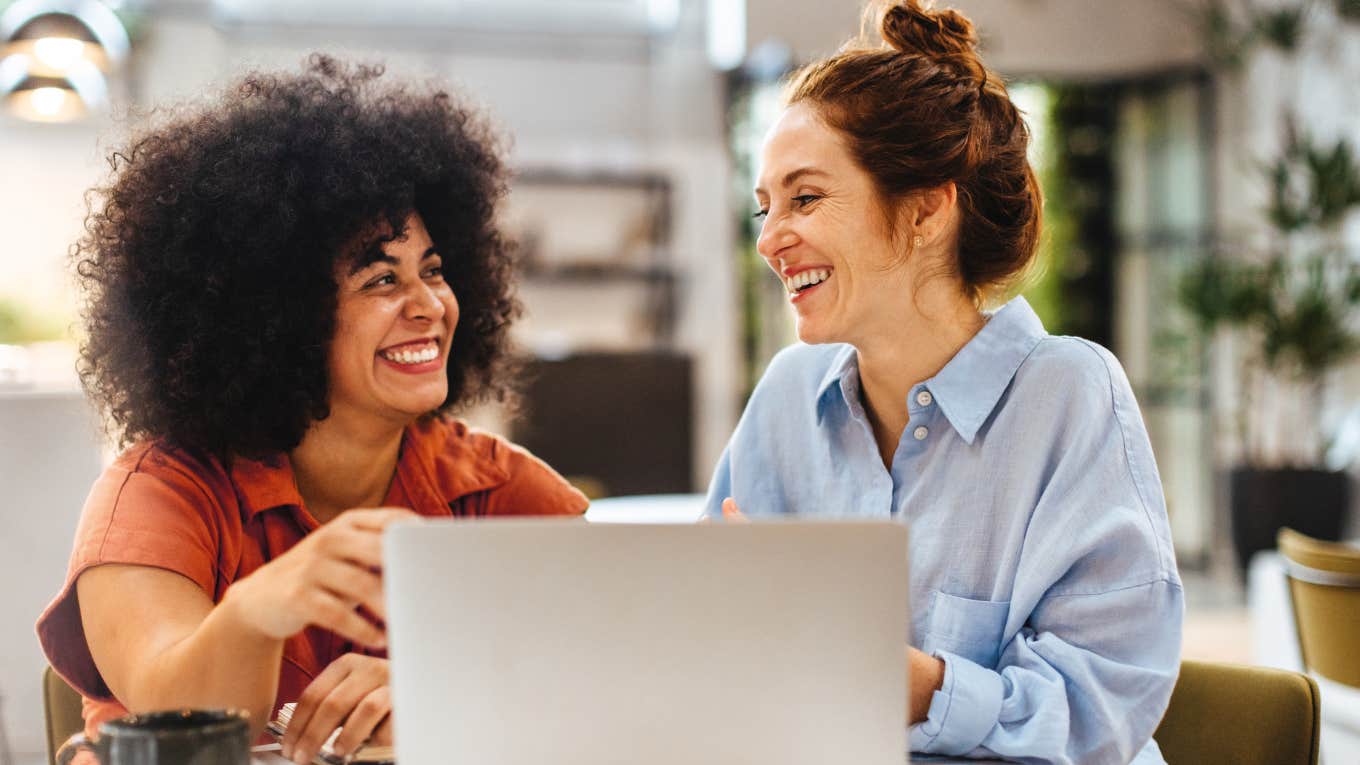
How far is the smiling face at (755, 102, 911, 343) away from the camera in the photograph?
159 centimetres

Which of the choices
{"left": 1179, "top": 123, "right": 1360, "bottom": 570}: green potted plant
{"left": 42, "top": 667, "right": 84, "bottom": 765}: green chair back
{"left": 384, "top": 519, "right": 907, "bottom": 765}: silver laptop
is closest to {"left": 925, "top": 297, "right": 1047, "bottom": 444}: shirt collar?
{"left": 384, "top": 519, "right": 907, "bottom": 765}: silver laptop

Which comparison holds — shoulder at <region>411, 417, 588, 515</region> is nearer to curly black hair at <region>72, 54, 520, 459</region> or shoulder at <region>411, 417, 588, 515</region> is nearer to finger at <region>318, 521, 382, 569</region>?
curly black hair at <region>72, 54, 520, 459</region>

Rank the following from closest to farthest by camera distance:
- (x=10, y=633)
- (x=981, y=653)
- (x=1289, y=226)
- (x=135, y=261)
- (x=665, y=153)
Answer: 1. (x=981, y=653)
2. (x=135, y=261)
3. (x=10, y=633)
4. (x=1289, y=226)
5. (x=665, y=153)

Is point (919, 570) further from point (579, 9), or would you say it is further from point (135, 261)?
point (579, 9)

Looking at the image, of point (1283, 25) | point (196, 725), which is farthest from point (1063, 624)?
point (1283, 25)

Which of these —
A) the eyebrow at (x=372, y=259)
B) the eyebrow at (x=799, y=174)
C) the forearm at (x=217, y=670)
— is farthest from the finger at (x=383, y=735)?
the eyebrow at (x=799, y=174)

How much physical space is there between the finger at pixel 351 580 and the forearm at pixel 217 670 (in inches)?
4.6

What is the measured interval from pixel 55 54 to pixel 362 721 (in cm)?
416

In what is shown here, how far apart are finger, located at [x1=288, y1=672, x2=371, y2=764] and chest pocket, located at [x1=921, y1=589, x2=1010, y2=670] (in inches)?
24.4

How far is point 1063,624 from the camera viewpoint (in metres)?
1.33

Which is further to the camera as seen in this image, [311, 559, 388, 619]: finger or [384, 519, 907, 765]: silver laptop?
[311, 559, 388, 619]: finger

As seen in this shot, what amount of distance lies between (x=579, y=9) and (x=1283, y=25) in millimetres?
3981

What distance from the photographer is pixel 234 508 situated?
1463 millimetres

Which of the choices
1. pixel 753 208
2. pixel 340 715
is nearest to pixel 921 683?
pixel 340 715
